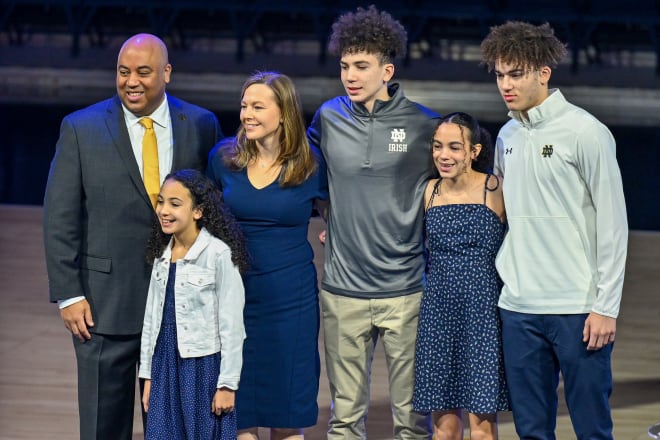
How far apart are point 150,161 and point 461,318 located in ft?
3.36

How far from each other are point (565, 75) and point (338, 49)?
17.2 metres

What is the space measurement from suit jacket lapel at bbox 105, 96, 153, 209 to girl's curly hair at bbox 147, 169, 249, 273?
105mm

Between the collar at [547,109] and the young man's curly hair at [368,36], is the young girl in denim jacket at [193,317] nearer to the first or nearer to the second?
the young man's curly hair at [368,36]

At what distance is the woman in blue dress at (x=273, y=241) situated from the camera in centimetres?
346

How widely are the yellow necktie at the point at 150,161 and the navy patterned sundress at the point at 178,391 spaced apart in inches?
9.4

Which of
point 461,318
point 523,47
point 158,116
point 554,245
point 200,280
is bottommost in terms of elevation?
point 461,318

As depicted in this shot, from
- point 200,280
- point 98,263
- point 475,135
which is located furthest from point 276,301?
point 475,135

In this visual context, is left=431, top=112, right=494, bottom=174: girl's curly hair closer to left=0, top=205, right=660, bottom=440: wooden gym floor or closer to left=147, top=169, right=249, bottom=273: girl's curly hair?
left=147, top=169, right=249, bottom=273: girl's curly hair

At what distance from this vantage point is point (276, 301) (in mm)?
3494

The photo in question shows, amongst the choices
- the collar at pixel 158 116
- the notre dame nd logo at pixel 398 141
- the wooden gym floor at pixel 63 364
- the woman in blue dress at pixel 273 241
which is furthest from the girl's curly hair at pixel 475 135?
the wooden gym floor at pixel 63 364

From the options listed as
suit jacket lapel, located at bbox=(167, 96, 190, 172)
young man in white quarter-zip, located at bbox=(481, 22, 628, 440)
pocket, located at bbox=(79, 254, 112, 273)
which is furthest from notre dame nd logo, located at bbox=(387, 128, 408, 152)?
pocket, located at bbox=(79, 254, 112, 273)

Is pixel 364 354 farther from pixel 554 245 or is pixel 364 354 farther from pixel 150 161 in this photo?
pixel 150 161

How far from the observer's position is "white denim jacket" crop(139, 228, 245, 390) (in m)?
3.30

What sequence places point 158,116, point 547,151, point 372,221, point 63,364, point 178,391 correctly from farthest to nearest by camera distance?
1. point 63,364
2. point 372,221
3. point 158,116
4. point 178,391
5. point 547,151
